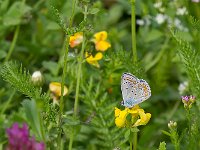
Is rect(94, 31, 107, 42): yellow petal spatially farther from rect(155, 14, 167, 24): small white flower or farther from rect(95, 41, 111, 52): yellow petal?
rect(155, 14, 167, 24): small white flower

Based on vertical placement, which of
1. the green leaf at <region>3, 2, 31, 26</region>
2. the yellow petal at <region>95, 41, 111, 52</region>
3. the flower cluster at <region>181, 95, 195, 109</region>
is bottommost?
the green leaf at <region>3, 2, 31, 26</region>

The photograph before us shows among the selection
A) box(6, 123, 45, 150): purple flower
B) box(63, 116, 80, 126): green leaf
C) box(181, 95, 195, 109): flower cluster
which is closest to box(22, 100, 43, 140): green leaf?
box(63, 116, 80, 126): green leaf

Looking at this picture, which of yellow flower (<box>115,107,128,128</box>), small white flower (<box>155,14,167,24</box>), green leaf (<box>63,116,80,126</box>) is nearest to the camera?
yellow flower (<box>115,107,128,128</box>)

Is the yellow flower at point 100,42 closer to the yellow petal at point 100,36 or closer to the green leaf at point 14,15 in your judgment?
the yellow petal at point 100,36

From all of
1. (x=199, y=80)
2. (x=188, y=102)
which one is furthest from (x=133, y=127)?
(x=199, y=80)

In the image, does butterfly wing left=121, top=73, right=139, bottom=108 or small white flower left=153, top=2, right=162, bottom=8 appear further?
small white flower left=153, top=2, right=162, bottom=8

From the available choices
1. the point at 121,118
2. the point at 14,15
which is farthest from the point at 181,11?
the point at 121,118

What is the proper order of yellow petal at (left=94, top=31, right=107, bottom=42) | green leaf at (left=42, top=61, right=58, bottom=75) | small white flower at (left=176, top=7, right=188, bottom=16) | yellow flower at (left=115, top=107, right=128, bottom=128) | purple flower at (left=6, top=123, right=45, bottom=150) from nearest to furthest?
1. purple flower at (left=6, top=123, right=45, bottom=150)
2. yellow flower at (left=115, top=107, right=128, bottom=128)
3. yellow petal at (left=94, top=31, right=107, bottom=42)
4. green leaf at (left=42, top=61, right=58, bottom=75)
5. small white flower at (left=176, top=7, right=188, bottom=16)
